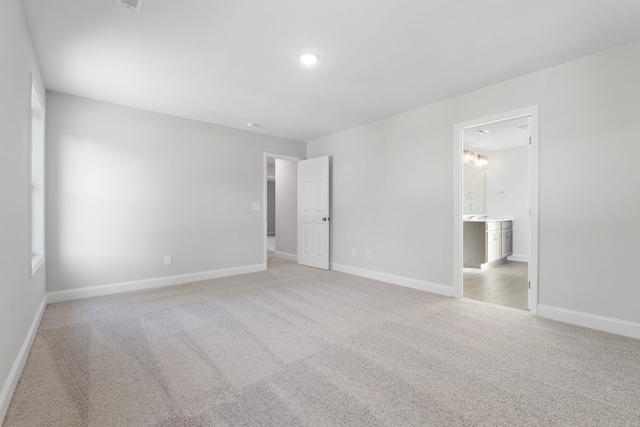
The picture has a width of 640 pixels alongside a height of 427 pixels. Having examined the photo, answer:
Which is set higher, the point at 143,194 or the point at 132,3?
the point at 132,3

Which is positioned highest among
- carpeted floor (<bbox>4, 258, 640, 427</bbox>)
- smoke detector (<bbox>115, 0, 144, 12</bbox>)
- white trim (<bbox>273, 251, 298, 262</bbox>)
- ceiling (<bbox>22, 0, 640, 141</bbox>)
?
ceiling (<bbox>22, 0, 640, 141</bbox>)

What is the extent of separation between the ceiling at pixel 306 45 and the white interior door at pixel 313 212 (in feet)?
6.14

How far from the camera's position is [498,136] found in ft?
17.9

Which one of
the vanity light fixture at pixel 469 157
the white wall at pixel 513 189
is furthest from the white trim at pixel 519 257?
the vanity light fixture at pixel 469 157

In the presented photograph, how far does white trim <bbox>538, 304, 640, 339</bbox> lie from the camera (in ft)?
8.10

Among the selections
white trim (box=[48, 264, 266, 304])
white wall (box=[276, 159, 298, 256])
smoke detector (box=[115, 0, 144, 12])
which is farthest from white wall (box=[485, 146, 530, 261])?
smoke detector (box=[115, 0, 144, 12])

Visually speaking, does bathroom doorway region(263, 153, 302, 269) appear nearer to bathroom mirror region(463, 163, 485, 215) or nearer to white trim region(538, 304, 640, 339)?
bathroom mirror region(463, 163, 485, 215)

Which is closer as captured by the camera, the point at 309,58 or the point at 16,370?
the point at 16,370

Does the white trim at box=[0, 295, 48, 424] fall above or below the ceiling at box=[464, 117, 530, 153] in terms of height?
below

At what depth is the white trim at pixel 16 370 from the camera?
153cm

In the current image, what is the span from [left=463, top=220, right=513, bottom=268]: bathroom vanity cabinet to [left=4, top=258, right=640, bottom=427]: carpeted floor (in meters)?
2.33

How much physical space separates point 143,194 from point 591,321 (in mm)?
5251

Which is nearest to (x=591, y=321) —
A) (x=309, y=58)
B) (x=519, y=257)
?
(x=309, y=58)

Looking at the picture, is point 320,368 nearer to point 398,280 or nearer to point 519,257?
point 398,280
